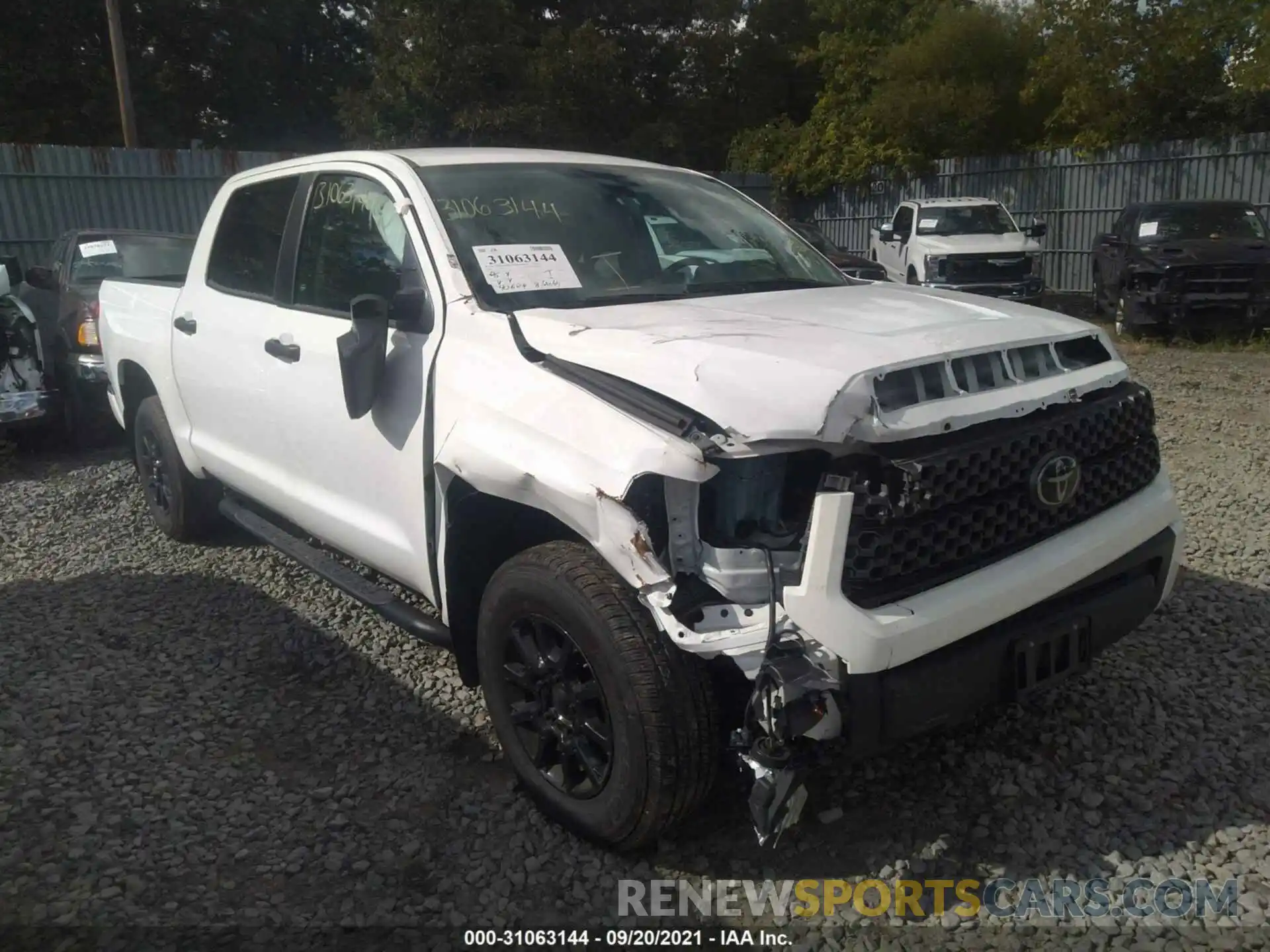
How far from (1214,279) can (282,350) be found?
1118 cm

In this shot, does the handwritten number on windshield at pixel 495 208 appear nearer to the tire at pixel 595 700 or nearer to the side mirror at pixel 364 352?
the side mirror at pixel 364 352

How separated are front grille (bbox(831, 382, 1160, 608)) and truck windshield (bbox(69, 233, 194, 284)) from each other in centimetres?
741

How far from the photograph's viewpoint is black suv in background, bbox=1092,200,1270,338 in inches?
453

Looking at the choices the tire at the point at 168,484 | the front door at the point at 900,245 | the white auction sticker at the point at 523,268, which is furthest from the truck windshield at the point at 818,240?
the white auction sticker at the point at 523,268

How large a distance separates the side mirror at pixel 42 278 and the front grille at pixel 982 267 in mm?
11125

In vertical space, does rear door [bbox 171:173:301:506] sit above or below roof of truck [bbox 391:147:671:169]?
below

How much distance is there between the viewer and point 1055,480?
262 cm

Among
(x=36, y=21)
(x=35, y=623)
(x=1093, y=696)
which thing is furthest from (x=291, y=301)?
(x=36, y=21)

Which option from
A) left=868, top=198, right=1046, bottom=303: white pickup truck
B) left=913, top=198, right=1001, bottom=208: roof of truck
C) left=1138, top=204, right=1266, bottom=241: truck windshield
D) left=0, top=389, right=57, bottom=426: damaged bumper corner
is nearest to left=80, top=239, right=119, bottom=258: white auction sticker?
left=0, top=389, right=57, bottom=426: damaged bumper corner

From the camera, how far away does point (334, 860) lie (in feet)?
9.40

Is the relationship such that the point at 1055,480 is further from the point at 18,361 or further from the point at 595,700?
the point at 18,361

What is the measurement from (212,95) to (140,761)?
87.8 feet

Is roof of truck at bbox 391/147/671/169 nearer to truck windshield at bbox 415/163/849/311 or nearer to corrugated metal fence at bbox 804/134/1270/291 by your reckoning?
truck windshield at bbox 415/163/849/311

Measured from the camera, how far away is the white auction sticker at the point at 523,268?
3143 mm
